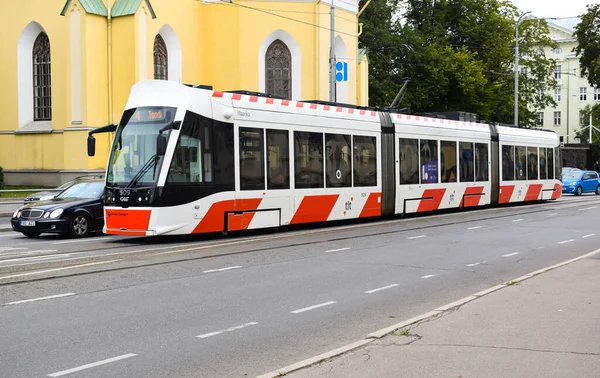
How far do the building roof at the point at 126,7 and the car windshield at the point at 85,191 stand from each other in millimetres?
18463

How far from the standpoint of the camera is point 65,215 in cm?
1773

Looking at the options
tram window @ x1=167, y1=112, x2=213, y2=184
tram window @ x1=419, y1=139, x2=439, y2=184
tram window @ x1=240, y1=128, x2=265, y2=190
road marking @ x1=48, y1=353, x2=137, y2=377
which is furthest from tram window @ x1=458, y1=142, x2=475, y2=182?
road marking @ x1=48, y1=353, x2=137, y2=377

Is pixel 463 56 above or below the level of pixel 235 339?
above

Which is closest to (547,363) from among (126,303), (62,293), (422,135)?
(126,303)

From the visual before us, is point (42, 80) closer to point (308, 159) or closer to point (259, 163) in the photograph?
point (308, 159)

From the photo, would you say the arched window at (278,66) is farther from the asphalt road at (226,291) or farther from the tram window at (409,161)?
the asphalt road at (226,291)

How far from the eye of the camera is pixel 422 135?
79.7 feet

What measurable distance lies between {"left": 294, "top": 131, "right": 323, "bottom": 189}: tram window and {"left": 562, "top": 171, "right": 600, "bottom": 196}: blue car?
1118 inches

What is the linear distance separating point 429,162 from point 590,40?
29.3 metres

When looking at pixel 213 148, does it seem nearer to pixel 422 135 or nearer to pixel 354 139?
pixel 354 139

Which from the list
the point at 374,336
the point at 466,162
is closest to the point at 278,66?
the point at 466,162

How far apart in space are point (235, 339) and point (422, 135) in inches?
701

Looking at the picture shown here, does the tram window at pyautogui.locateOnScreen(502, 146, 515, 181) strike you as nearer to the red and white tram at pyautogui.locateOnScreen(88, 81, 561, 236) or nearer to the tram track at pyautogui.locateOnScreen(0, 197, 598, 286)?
the red and white tram at pyautogui.locateOnScreen(88, 81, 561, 236)

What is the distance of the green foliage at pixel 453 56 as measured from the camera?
175 ft
